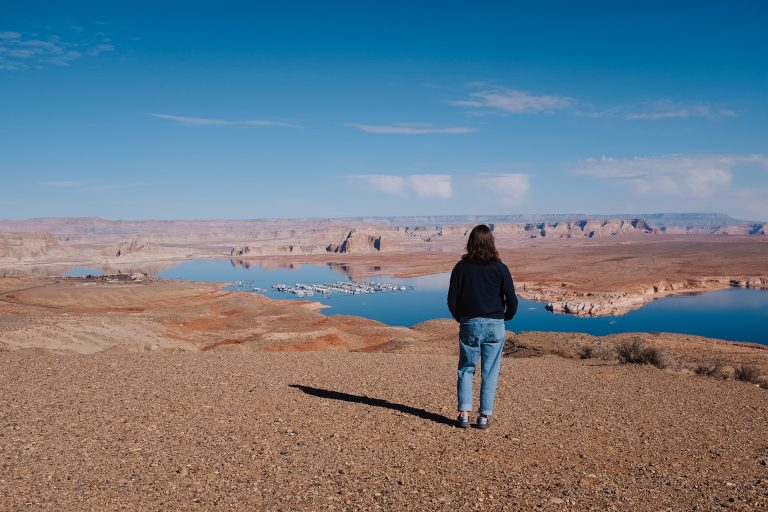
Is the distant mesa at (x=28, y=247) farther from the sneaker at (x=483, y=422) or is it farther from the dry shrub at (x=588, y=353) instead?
the sneaker at (x=483, y=422)

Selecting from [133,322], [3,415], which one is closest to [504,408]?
[3,415]

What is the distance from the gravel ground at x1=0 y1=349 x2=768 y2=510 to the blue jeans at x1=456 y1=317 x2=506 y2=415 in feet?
1.31

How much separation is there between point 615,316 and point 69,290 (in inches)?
2285

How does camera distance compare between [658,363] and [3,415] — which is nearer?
[3,415]

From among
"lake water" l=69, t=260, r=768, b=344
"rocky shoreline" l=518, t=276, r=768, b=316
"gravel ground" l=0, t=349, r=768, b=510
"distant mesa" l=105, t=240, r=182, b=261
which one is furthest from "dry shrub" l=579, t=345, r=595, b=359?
"distant mesa" l=105, t=240, r=182, b=261

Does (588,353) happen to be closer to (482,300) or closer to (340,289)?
(482,300)

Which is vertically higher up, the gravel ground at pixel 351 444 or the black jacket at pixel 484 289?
the black jacket at pixel 484 289

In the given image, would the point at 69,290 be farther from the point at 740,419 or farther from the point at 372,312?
the point at 740,419

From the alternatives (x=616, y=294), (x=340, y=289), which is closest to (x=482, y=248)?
(x=616, y=294)

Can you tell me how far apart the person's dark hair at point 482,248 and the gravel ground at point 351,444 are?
6.44 ft

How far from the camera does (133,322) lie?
103 ft

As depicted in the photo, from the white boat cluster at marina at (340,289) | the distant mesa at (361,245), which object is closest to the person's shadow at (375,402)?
the white boat cluster at marina at (340,289)

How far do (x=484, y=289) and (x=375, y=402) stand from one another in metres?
2.66

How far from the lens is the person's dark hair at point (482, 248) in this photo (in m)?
5.89
